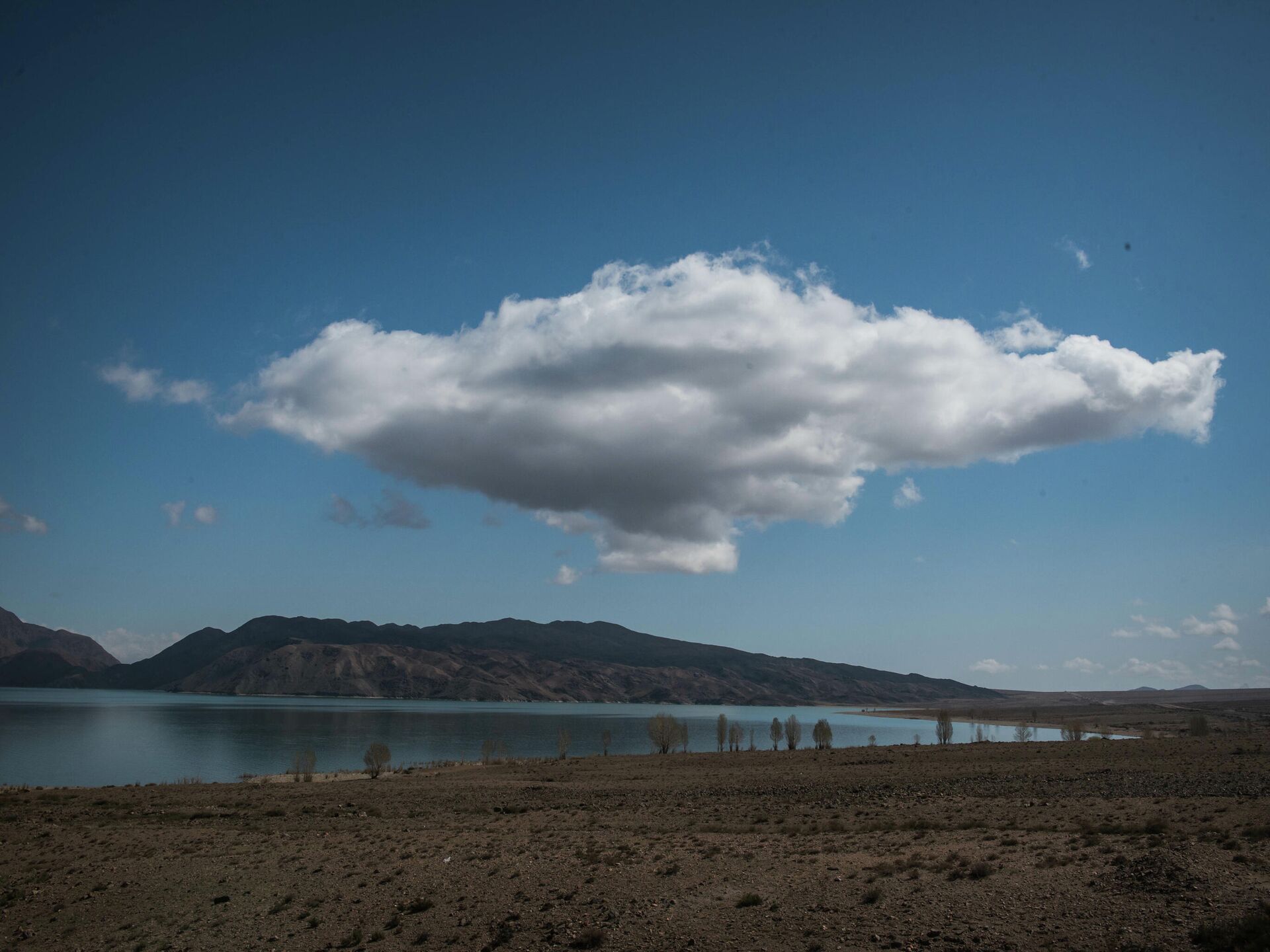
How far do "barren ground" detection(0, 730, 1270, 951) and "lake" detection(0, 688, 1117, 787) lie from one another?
4012 cm

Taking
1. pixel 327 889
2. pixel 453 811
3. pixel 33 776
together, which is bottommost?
pixel 33 776

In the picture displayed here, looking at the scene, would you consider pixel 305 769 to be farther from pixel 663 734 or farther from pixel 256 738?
pixel 256 738

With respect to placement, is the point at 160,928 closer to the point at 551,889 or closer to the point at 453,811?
the point at 551,889

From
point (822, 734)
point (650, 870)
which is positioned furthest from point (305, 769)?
point (650, 870)

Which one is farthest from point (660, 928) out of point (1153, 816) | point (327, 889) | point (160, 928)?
point (1153, 816)

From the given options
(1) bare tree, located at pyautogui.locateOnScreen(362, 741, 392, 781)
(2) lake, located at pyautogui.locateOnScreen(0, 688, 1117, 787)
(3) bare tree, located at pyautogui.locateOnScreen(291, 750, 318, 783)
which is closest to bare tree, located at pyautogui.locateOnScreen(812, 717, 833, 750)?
(2) lake, located at pyautogui.locateOnScreen(0, 688, 1117, 787)

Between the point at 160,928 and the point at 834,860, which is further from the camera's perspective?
the point at 834,860

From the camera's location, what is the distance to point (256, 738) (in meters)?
109

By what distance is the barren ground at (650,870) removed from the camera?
14391 mm

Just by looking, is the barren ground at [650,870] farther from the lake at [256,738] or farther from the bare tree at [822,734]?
the bare tree at [822,734]

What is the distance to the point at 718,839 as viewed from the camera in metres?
23.3

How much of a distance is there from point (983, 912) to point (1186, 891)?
383cm

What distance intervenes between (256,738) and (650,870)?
4274 inches

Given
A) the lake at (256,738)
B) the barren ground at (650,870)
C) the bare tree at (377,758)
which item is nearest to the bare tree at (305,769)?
the lake at (256,738)
